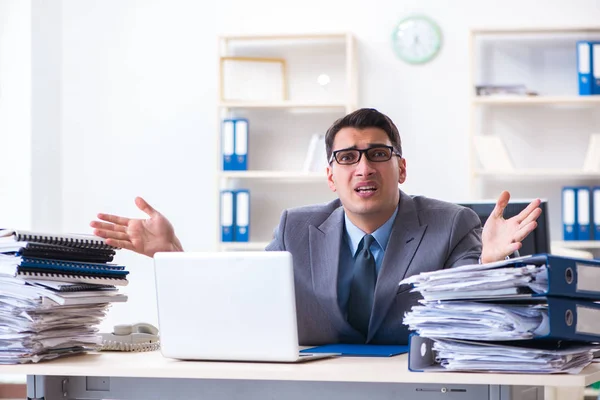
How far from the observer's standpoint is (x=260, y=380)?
171cm

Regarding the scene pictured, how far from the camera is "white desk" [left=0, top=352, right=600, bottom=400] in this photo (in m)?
1.59

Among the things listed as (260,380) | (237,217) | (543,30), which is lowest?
(260,380)

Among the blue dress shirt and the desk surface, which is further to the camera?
the blue dress shirt

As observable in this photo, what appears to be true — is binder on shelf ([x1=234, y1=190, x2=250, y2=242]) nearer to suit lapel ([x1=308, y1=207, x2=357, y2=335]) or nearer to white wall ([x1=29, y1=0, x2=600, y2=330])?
white wall ([x1=29, y1=0, x2=600, y2=330])

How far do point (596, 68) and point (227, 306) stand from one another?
338cm

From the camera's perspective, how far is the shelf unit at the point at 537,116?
15.7 ft

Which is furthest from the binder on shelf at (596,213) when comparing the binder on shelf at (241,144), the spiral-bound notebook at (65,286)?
the spiral-bound notebook at (65,286)

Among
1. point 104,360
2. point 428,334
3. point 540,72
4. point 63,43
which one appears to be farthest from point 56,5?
point 428,334

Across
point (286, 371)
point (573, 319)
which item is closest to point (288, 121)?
point (286, 371)

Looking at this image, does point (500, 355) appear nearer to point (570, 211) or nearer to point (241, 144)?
point (570, 211)

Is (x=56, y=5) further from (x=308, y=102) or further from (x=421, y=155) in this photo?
(x=421, y=155)

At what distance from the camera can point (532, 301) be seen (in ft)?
5.20

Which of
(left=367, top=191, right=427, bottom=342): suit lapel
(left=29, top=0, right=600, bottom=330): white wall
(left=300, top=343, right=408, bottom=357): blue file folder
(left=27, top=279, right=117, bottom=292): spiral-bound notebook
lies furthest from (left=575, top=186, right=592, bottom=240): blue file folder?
(left=27, top=279, right=117, bottom=292): spiral-bound notebook

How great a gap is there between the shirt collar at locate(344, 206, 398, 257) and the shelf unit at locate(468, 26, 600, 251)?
2358 mm
